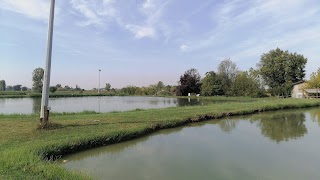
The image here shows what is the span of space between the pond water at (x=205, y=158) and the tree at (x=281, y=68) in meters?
52.8

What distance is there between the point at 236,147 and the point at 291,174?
11.4 ft

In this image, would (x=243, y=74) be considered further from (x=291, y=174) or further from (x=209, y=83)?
(x=291, y=174)

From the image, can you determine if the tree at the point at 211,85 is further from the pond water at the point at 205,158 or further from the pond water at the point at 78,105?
the pond water at the point at 205,158

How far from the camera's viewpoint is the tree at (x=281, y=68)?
63.3 meters

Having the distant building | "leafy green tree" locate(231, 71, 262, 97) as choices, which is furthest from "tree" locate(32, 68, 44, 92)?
the distant building

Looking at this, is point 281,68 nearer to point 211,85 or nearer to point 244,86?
point 244,86

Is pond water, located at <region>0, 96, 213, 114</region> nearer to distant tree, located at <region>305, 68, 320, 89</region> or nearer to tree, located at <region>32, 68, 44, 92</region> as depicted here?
distant tree, located at <region>305, 68, 320, 89</region>

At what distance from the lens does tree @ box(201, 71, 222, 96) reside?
65662 mm

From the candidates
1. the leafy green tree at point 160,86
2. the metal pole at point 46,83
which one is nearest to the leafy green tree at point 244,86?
the leafy green tree at point 160,86

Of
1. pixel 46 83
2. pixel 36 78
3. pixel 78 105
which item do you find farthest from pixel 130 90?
pixel 46 83

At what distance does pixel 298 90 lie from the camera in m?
54.8

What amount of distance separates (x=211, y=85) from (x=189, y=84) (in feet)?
23.2

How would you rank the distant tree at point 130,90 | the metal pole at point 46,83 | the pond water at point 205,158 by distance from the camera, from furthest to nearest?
the distant tree at point 130,90, the metal pole at point 46,83, the pond water at point 205,158

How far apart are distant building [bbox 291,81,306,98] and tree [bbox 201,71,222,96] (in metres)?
15.5
